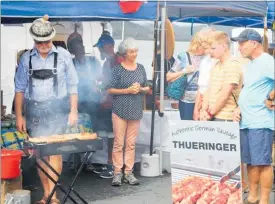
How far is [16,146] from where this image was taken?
5637 millimetres

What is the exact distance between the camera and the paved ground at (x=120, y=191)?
17.9 ft

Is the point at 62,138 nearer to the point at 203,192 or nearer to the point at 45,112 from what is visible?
the point at 45,112

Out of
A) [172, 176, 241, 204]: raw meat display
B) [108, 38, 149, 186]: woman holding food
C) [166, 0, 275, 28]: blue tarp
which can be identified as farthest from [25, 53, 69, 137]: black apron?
[166, 0, 275, 28]: blue tarp

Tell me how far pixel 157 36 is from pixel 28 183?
2301 mm

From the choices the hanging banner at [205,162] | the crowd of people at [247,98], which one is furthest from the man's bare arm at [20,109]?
the crowd of people at [247,98]

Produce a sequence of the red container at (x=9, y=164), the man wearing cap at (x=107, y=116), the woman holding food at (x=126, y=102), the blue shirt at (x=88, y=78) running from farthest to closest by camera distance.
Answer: the blue shirt at (x=88, y=78)
the man wearing cap at (x=107, y=116)
the woman holding food at (x=126, y=102)
the red container at (x=9, y=164)

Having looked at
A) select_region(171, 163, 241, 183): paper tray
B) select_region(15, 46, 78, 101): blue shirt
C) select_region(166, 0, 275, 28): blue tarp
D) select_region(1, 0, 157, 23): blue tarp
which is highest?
select_region(166, 0, 275, 28): blue tarp

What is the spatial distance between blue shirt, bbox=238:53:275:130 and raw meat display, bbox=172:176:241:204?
30.0 inches

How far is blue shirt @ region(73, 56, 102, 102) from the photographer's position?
6.88 m

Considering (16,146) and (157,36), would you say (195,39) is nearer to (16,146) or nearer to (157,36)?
(157,36)

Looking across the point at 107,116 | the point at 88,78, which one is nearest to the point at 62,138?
the point at 107,116

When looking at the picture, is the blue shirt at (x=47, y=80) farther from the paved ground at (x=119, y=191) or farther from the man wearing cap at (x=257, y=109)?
the man wearing cap at (x=257, y=109)

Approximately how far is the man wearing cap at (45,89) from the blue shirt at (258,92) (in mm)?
1578

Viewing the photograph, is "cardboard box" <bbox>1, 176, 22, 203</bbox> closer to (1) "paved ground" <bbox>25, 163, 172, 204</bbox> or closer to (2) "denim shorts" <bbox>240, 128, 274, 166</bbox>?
(1) "paved ground" <bbox>25, 163, 172, 204</bbox>
